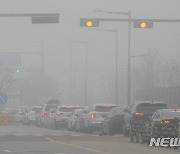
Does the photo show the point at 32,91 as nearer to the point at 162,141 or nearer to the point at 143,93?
the point at 143,93

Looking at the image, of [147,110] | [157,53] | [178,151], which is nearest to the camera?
[178,151]

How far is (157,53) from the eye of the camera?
95500mm

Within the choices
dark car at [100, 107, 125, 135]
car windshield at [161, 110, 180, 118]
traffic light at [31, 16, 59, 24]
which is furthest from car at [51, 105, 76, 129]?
car windshield at [161, 110, 180, 118]

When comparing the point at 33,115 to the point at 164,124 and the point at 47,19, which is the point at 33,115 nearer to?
the point at 47,19

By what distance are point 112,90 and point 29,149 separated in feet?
299

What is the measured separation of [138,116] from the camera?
38188 millimetres

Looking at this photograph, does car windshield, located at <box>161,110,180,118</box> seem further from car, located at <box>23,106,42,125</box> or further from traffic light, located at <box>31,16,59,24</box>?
car, located at <box>23,106,42,125</box>

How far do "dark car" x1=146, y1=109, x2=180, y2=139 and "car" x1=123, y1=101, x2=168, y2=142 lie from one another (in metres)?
2.55

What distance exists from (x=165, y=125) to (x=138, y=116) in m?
5.95

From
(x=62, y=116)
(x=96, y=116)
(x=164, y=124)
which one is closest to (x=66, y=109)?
(x=62, y=116)

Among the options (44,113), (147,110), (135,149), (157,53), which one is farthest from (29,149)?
(157,53)

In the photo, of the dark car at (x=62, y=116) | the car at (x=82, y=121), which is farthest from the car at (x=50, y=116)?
the car at (x=82, y=121)

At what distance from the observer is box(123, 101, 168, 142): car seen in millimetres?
36250

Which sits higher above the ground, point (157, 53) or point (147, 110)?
point (157, 53)
